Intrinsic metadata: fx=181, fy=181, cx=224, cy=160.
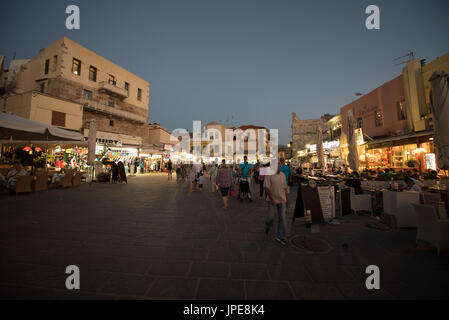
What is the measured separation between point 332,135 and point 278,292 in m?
23.8

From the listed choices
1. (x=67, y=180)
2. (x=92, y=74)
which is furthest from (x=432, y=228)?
(x=92, y=74)

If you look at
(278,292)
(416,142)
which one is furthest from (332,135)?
(278,292)

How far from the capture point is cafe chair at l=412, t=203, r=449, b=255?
10.2 ft

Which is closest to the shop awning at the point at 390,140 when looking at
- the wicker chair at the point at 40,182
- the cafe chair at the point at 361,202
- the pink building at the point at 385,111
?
the pink building at the point at 385,111

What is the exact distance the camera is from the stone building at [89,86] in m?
19.4

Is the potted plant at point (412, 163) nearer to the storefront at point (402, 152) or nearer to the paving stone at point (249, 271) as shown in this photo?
the storefront at point (402, 152)

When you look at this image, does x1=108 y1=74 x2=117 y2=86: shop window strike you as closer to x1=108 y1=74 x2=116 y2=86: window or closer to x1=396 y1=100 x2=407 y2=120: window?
x1=108 y1=74 x2=116 y2=86: window

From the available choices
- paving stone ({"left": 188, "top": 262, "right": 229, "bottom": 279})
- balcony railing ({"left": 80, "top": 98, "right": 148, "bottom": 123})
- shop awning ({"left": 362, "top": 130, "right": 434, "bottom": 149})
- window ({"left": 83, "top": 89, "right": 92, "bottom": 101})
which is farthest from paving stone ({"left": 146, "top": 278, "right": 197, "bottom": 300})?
window ({"left": 83, "top": 89, "right": 92, "bottom": 101})

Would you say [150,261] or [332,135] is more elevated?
[332,135]

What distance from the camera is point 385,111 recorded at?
1280 cm

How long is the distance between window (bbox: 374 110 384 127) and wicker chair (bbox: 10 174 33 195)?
20.8 meters
